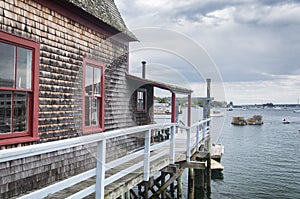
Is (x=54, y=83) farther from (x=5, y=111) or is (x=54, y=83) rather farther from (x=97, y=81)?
(x=97, y=81)

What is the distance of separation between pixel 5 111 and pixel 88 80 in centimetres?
283

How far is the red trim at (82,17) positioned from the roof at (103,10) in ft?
0.34

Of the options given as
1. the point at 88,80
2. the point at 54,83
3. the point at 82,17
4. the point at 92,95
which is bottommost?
the point at 92,95

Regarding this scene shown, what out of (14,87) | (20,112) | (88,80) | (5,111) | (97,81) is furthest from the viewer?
(97,81)

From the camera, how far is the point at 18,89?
230 inches

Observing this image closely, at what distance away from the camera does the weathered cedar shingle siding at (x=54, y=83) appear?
567 centimetres

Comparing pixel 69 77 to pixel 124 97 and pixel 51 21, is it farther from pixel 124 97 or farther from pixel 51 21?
pixel 124 97

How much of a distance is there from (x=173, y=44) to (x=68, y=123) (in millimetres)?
5721

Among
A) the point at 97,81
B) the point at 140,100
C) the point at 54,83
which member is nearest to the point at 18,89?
the point at 54,83

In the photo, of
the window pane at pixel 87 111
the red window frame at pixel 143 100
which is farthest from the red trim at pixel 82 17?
the red window frame at pixel 143 100

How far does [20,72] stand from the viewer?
19.3 feet

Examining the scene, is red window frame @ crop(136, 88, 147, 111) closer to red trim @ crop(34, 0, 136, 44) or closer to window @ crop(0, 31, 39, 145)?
red trim @ crop(34, 0, 136, 44)

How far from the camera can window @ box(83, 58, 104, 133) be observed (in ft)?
26.7

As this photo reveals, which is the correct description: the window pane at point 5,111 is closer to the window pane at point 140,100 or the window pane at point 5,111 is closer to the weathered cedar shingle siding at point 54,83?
the weathered cedar shingle siding at point 54,83
